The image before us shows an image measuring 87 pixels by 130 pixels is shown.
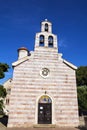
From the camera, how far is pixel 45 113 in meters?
16.8

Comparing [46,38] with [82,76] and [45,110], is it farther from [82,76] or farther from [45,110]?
[82,76]

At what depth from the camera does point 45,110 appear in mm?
16859

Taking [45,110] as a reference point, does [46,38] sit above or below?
above

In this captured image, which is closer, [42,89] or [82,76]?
[42,89]

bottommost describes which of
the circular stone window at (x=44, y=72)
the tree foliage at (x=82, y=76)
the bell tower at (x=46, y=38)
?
the circular stone window at (x=44, y=72)

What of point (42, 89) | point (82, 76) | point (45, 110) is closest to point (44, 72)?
point (42, 89)

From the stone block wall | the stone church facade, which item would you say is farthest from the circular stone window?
the stone block wall

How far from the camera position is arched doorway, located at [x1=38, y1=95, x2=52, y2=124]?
16.4 meters

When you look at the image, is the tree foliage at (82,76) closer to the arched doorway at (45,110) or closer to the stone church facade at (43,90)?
the stone church facade at (43,90)

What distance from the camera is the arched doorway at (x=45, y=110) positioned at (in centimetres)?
1638

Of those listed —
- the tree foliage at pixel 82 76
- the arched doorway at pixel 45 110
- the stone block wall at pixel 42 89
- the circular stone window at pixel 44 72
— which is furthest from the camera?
the tree foliage at pixel 82 76

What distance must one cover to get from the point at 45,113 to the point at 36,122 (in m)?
1.46

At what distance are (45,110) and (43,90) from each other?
2.27 meters

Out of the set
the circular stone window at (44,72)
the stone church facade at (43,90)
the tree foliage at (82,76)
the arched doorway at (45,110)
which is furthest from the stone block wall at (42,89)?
the tree foliage at (82,76)
